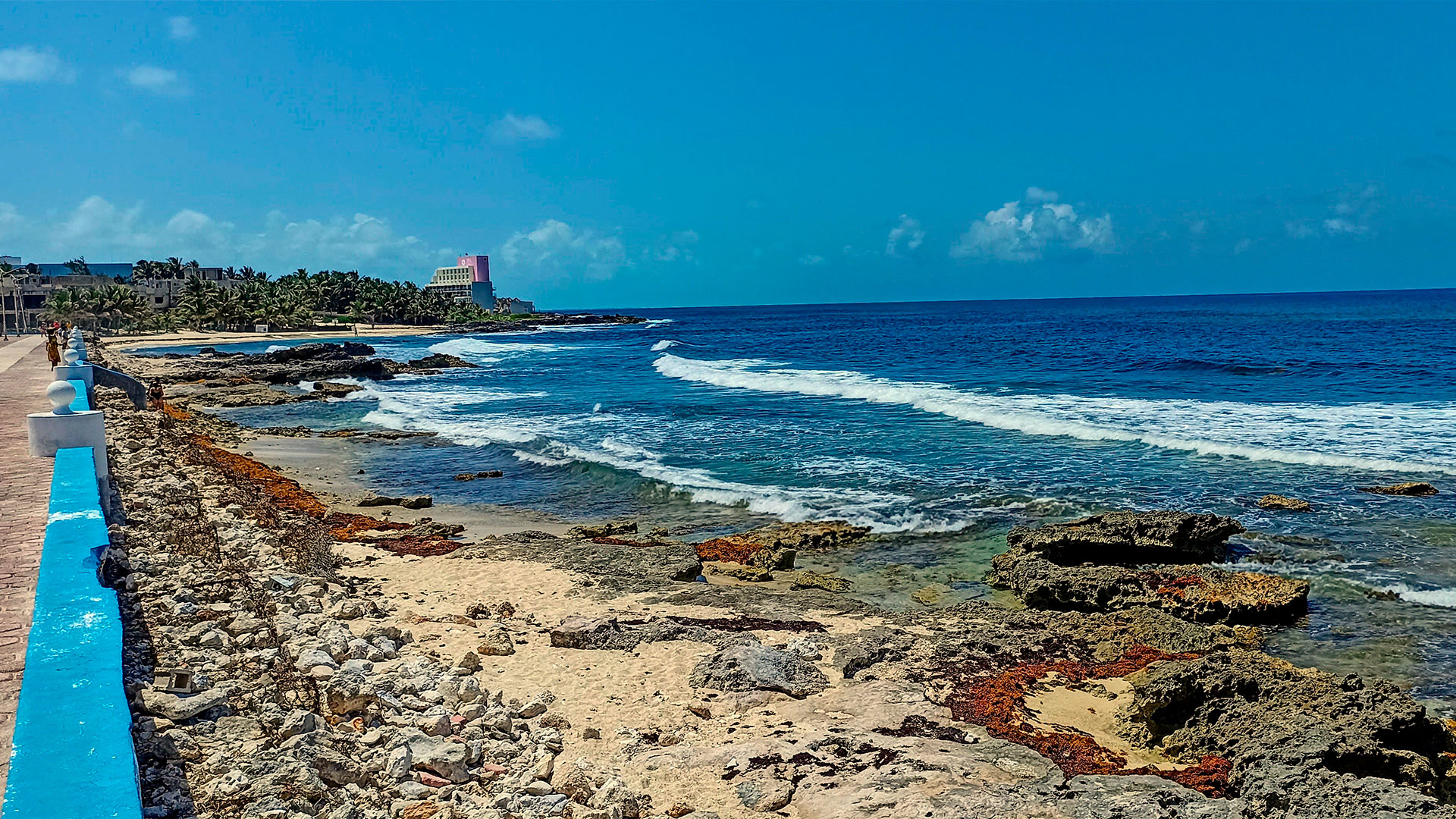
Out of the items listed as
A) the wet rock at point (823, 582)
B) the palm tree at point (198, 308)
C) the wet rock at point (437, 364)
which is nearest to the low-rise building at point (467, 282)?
the palm tree at point (198, 308)

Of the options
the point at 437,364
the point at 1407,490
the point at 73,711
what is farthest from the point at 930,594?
the point at 437,364

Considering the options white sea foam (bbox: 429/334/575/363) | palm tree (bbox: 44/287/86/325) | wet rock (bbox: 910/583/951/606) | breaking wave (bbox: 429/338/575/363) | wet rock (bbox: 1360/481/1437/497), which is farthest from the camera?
palm tree (bbox: 44/287/86/325)

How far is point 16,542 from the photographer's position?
7555 millimetres

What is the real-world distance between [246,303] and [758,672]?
102 m

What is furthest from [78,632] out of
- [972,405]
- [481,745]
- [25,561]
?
[972,405]

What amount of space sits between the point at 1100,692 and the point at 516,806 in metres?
5.20

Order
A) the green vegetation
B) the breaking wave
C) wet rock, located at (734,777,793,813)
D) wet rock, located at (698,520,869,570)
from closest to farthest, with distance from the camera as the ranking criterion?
wet rock, located at (734,777,793,813)
wet rock, located at (698,520,869,570)
the breaking wave
the green vegetation

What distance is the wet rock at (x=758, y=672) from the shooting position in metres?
7.60

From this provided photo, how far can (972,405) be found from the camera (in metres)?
27.7

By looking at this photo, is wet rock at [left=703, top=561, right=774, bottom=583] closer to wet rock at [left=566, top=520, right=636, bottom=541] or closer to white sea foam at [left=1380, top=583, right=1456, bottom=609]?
wet rock at [left=566, top=520, right=636, bottom=541]

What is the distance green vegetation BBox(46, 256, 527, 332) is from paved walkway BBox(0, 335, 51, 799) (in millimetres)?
78052

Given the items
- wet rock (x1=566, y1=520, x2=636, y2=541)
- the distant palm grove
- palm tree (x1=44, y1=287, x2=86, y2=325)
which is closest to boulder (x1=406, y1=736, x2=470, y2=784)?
→ wet rock (x1=566, y1=520, x2=636, y2=541)

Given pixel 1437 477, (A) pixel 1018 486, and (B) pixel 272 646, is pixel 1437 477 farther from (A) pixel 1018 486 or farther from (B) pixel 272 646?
(B) pixel 272 646

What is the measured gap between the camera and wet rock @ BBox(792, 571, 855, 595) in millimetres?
11047
